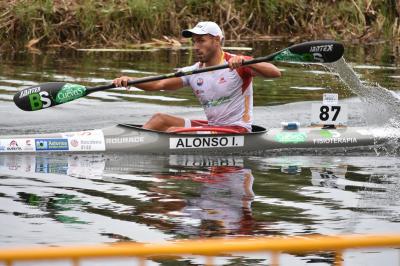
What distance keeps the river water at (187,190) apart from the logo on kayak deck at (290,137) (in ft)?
0.70

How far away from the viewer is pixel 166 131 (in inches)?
503

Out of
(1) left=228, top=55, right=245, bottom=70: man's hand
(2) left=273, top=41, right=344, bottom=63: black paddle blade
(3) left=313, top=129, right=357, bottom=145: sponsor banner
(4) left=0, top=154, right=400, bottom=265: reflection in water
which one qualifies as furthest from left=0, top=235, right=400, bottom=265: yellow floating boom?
(3) left=313, top=129, right=357, bottom=145: sponsor banner

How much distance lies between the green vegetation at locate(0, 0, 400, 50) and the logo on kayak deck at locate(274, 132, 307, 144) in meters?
10.5

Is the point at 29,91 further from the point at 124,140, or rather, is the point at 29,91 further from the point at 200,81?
the point at 200,81

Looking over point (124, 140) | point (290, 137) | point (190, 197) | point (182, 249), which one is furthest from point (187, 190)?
point (182, 249)

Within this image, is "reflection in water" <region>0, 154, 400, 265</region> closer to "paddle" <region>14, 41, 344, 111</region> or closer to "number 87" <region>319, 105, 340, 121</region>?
"number 87" <region>319, 105, 340, 121</region>

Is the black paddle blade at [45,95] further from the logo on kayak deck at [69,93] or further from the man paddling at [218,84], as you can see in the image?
the man paddling at [218,84]

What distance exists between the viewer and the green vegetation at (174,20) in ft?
75.4

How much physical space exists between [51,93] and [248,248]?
891 cm

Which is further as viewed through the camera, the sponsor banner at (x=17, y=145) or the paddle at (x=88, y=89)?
the paddle at (x=88, y=89)

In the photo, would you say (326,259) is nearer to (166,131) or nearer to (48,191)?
(48,191)

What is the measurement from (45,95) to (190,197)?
3.69 m

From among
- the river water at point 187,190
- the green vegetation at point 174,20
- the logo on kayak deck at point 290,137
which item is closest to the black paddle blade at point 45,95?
the river water at point 187,190

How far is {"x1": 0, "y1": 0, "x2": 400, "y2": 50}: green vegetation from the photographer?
2297 centimetres
